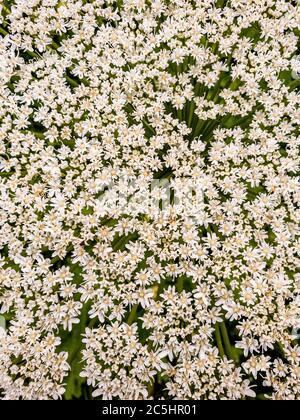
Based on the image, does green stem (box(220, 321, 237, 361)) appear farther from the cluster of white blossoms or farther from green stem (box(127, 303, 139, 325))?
green stem (box(127, 303, 139, 325))

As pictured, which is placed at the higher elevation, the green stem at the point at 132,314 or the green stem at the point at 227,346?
the green stem at the point at 132,314

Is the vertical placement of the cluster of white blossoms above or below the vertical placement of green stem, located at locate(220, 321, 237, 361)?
above

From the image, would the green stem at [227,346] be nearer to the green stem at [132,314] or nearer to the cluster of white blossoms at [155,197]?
the cluster of white blossoms at [155,197]

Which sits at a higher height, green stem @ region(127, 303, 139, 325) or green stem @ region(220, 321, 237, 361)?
green stem @ region(127, 303, 139, 325)

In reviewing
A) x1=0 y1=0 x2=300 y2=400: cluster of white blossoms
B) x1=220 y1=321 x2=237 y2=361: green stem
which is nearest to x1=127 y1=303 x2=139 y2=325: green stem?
x1=0 y1=0 x2=300 y2=400: cluster of white blossoms

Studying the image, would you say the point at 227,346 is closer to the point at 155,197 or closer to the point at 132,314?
the point at 132,314

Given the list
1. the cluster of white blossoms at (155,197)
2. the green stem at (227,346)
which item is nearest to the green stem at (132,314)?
the cluster of white blossoms at (155,197)

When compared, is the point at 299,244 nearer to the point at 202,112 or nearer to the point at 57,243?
the point at 202,112

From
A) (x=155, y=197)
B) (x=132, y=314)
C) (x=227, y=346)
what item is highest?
(x=155, y=197)

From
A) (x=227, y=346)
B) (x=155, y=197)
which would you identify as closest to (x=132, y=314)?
(x=227, y=346)
